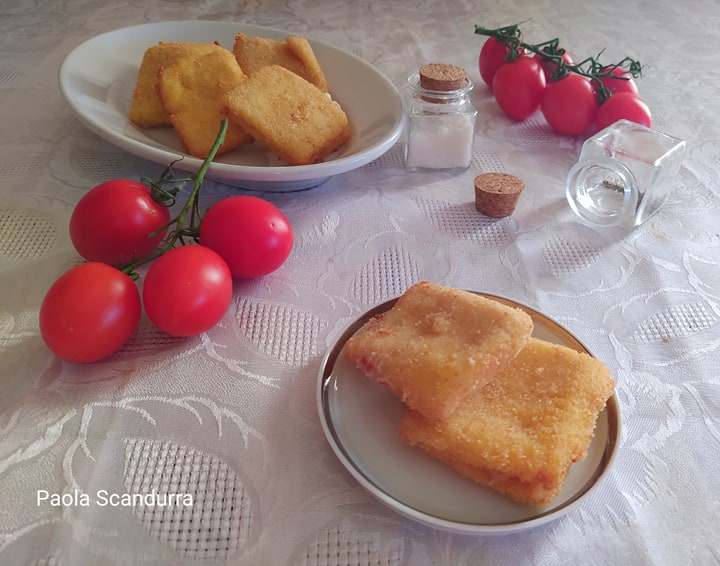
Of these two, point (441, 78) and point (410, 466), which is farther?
point (441, 78)

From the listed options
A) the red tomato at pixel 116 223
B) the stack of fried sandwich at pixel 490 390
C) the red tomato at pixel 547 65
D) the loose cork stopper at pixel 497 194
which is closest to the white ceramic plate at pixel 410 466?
the stack of fried sandwich at pixel 490 390

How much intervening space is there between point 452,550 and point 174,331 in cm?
44

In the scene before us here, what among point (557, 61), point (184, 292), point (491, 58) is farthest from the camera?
point (491, 58)

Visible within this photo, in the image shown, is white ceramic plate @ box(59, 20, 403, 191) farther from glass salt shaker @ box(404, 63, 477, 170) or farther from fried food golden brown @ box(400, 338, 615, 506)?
fried food golden brown @ box(400, 338, 615, 506)

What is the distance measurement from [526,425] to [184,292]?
1.46 ft

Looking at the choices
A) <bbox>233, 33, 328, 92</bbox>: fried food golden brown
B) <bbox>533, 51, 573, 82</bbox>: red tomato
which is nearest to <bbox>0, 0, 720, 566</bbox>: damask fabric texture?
<bbox>533, 51, 573, 82</bbox>: red tomato

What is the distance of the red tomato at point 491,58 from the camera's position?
1.48m

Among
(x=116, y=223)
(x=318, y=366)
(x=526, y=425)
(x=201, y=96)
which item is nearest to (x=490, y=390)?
(x=526, y=425)

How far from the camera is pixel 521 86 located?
135 cm

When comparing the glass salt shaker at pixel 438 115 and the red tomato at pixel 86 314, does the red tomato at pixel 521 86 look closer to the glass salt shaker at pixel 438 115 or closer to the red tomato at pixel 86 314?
the glass salt shaker at pixel 438 115

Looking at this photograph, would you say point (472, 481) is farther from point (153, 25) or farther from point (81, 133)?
point (153, 25)

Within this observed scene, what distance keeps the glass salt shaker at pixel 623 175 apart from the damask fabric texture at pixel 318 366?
4 cm

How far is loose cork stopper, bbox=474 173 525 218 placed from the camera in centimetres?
105

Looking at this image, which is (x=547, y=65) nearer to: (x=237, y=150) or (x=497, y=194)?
(x=497, y=194)
